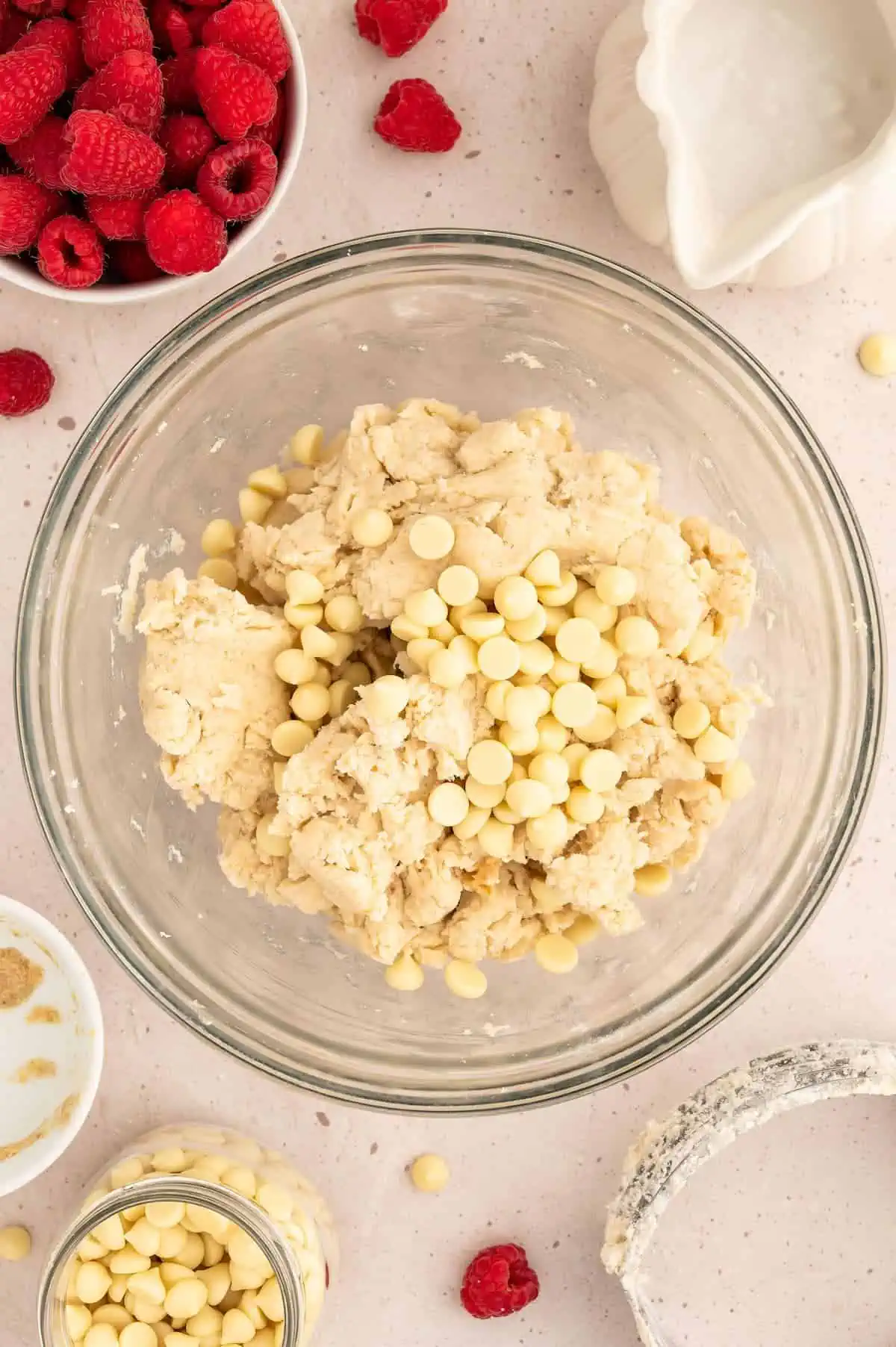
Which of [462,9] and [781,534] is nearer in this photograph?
[781,534]

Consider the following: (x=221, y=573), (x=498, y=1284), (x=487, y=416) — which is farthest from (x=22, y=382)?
(x=498, y=1284)

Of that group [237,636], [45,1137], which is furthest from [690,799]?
[45,1137]

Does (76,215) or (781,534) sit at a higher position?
(76,215)

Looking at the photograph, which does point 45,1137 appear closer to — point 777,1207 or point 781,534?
point 777,1207

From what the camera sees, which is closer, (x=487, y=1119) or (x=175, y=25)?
(x=175, y=25)

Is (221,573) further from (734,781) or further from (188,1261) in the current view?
(188,1261)

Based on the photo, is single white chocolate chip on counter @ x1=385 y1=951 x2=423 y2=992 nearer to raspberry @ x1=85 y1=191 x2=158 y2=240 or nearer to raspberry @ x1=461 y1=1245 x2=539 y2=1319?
raspberry @ x1=461 y1=1245 x2=539 y2=1319

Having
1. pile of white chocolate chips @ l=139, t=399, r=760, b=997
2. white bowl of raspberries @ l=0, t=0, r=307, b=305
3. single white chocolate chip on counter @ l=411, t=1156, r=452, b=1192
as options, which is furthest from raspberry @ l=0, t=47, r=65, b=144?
single white chocolate chip on counter @ l=411, t=1156, r=452, b=1192
